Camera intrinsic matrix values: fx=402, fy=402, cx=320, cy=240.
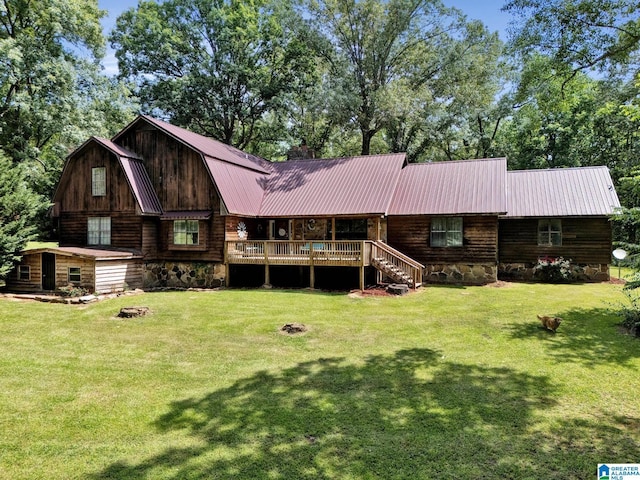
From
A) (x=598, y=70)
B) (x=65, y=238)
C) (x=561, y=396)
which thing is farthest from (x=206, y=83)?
(x=561, y=396)

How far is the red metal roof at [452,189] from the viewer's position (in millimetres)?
18422

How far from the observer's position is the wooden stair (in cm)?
1655

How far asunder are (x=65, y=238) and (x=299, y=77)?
2316cm

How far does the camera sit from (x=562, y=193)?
66.5ft

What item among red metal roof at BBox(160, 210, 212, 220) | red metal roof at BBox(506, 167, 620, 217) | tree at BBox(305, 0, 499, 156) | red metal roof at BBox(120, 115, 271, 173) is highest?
tree at BBox(305, 0, 499, 156)

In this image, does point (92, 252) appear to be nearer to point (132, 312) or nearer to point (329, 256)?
point (132, 312)

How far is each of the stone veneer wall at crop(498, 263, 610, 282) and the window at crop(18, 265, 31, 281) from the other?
2131 cm

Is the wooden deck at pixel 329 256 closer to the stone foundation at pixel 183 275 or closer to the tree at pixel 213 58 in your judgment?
the stone foundation at pixel 183 275

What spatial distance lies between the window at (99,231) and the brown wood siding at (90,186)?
1.70 ft

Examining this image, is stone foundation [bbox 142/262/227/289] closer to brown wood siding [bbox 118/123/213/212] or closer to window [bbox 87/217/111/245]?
window [bbox 87/217/111/245]

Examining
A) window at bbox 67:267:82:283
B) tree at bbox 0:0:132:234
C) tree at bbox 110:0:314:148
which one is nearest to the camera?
window at bbox 67:267:82:283

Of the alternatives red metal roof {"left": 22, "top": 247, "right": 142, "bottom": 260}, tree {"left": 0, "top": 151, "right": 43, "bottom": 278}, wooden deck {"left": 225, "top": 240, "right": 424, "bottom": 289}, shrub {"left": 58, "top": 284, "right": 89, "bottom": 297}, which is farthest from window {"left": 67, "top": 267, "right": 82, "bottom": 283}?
wooden deck {"left": 225, "top": 240, "right": 424, "bottom": 289}

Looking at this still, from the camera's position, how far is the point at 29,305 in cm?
1399

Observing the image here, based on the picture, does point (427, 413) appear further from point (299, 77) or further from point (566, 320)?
point (299, 77)
